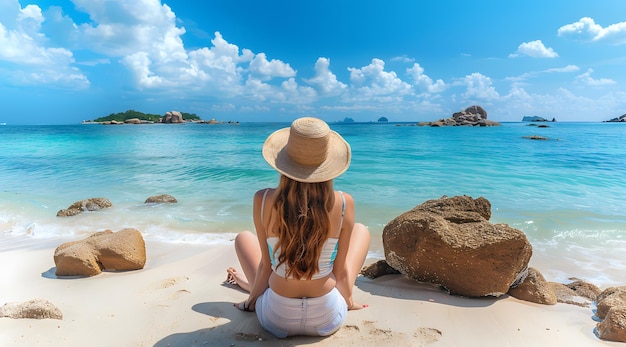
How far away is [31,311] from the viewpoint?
294 centimetres

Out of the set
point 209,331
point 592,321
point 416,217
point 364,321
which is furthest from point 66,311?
point 592,321

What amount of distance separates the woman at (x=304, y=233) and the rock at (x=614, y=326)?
2226 mm

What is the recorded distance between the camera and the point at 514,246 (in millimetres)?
3662

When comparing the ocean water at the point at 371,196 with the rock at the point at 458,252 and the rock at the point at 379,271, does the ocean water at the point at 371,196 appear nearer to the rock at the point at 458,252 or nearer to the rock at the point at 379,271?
the rock at the point at 379,271

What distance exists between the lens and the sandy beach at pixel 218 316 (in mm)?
2812

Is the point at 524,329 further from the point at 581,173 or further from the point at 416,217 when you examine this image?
the point at 581,173

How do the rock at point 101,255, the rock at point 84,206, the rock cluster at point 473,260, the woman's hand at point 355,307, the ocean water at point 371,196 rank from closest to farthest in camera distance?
1. the woman's hand at point 355,307
2. the rock cluster at point 473,260
3. the rock at point 101,255
4. the ocean water at point 371,196
5. the rock at point 84,206

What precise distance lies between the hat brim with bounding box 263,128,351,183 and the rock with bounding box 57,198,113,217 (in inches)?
295

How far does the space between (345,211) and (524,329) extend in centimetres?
205

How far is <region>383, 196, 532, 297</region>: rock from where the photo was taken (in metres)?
3.68

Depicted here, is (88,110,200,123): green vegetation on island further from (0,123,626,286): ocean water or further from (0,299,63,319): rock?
(0,299,63,319): rock

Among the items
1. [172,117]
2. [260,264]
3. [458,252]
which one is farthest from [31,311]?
[172,117]

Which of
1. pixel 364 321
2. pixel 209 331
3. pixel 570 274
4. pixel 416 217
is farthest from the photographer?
pixel 570 274

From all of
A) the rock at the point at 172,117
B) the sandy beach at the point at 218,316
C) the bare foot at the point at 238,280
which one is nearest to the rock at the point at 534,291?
the sandy beach at the point at 218,316
